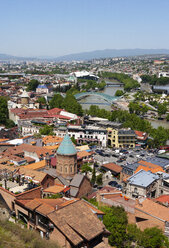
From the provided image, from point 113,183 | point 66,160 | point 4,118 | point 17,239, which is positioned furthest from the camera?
point 4,118

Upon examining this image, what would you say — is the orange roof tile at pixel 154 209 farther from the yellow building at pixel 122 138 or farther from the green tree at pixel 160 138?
the green tree at pixel 160 138

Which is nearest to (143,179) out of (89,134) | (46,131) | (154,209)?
(154,209)

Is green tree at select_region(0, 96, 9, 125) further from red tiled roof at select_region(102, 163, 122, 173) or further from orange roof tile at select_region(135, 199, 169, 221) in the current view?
orange roof tile at select_region(135, 199, 169, 221)

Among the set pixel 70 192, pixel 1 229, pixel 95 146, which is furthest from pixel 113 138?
pixel 1 229

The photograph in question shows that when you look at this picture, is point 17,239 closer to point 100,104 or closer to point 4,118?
point 4,118

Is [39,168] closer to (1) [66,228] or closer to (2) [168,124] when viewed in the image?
(1) [66,228]

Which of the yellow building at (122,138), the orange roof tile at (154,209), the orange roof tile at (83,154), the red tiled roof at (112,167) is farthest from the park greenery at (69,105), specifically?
the orange roof tile at (154,209)

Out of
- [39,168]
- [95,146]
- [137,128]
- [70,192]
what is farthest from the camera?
[137,128]
